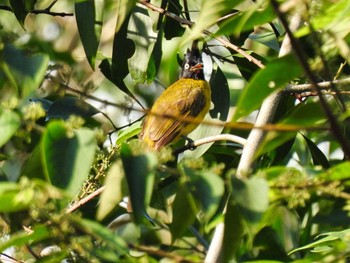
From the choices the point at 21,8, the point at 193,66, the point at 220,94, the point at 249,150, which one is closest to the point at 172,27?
the point at 220,94

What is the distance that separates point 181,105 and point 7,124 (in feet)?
11.5

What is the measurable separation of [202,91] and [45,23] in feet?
4.05

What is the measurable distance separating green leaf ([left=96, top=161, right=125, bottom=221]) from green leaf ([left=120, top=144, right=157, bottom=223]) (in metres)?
0.02

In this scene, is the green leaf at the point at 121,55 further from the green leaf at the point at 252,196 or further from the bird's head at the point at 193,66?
the green leaf at the point at 252,196

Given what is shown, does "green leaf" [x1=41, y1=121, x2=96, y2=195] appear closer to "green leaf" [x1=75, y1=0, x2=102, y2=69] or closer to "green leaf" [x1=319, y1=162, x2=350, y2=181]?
"green leaf" [x1=319, y1=162, x2=350, y2=181]

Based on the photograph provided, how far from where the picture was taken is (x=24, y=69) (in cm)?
171

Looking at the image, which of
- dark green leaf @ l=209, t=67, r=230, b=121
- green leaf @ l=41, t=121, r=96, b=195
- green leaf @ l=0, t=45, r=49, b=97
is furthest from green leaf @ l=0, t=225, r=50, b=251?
dark green leaf @ l=209, t=67, r=230, b=121

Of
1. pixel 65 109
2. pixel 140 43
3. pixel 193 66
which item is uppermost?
pixel 193 66

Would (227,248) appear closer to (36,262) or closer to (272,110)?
(36,262)

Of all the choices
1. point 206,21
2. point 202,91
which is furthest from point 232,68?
point 206,21

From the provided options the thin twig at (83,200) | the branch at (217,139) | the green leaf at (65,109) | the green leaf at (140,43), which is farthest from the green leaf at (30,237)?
the green leaf at (140,43)

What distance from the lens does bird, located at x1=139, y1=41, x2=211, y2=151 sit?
4547 mm

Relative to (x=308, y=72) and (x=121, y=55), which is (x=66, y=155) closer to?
(x=308, y=72)

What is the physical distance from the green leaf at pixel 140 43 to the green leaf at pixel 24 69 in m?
1.56
